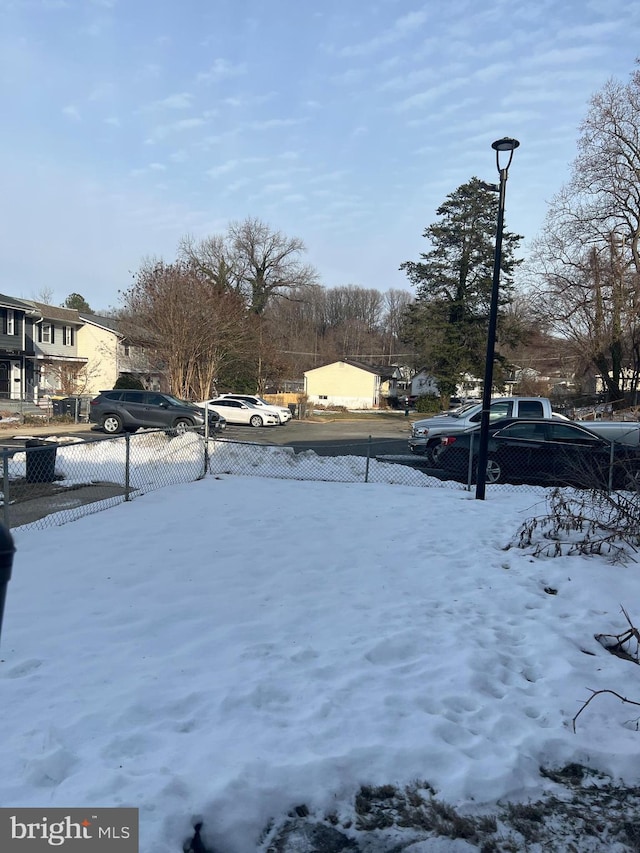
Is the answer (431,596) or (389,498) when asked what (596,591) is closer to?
(431,596)

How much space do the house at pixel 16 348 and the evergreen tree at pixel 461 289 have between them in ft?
82.7

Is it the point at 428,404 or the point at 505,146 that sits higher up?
the point at 505,146

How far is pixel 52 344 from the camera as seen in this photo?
128 feet

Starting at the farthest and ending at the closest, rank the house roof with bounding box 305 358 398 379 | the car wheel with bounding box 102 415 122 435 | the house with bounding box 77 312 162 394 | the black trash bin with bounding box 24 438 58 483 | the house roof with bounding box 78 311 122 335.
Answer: the house roof with bounding box 305 358 398 379 → the house roof with bounding box 78 311 122 335 → the house with bounding box 77 312 162 394 → the car wheel with bounding box 102 415 122 435 → the black trash bin with bounding box 24 438 58 483

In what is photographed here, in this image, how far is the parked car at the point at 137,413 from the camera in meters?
21.0

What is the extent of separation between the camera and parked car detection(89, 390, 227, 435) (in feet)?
68.8

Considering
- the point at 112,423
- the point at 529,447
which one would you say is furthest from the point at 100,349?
the point at 529,447

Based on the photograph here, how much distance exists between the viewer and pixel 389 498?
9.37m

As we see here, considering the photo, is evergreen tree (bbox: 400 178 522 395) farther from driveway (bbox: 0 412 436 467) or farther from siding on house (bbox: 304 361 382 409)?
siding on house (bbox: 304 361 382 409)

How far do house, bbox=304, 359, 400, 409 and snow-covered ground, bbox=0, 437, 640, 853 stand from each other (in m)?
57.8

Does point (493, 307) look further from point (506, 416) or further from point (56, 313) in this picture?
point (56, 313)

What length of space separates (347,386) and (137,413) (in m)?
45.0

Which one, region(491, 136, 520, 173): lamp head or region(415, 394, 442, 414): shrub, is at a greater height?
region(491, 136, 520, 173): lamp head

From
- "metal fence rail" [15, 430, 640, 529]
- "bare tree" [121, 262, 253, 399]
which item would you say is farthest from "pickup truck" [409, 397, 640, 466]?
"bare tree" [121, 262, 253, 399]
